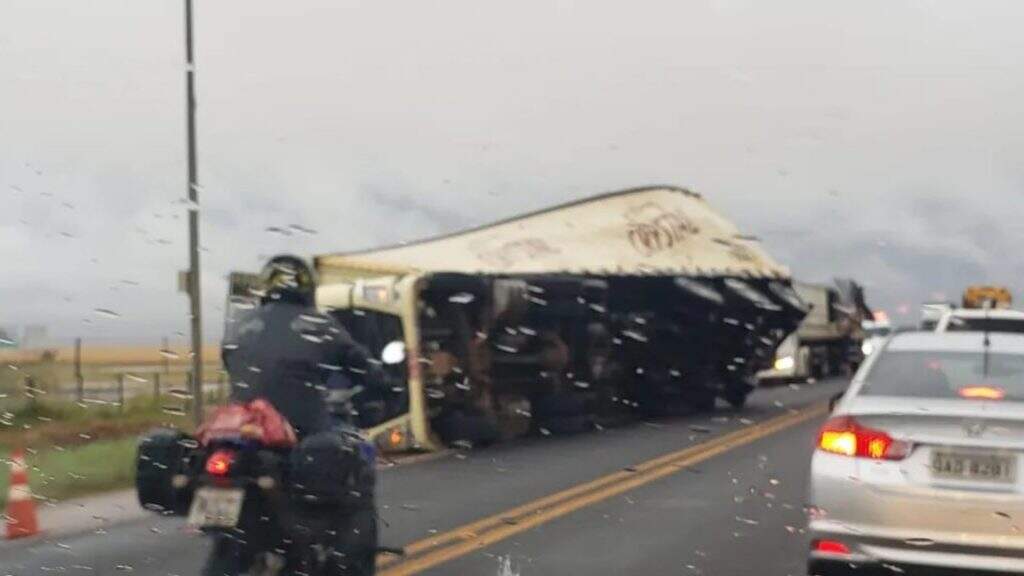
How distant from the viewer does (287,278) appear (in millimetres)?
6383

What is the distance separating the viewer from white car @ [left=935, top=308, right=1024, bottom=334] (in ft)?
53.2

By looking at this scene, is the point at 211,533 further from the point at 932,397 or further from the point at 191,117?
the point at 191,117

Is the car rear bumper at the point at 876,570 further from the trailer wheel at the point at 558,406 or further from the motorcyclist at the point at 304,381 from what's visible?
the trailer wheel at the point at 558,406

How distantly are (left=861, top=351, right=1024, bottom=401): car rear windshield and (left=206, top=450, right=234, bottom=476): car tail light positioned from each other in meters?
3.44

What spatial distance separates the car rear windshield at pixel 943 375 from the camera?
750cm

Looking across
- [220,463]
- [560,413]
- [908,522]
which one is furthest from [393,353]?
[560,413]

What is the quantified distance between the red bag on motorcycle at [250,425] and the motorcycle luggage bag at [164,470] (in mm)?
277

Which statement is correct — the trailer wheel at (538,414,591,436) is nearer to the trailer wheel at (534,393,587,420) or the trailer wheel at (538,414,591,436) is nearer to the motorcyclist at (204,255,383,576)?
the trailer wheel at (534,393,587,420)

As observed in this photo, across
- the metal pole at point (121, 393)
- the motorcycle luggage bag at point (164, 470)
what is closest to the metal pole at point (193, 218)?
the metal pole at point (121, 393)

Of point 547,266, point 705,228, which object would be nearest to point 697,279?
point 705,228

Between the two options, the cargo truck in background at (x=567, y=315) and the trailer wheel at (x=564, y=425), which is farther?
the trailer wheel at (x=564, y=425)

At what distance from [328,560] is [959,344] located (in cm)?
383

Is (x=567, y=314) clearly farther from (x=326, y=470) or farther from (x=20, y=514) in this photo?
(x=326, y=470)

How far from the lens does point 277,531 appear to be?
6.12 m
